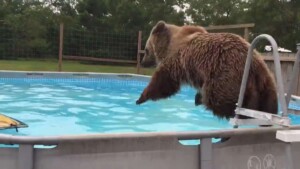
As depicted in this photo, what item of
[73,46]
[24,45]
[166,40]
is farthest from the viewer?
[73,46]

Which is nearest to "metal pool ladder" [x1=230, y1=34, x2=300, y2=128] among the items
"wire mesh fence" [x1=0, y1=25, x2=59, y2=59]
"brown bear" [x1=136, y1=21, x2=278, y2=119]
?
"brown bear" [x1=136, y1=21, x2=278, y2=119]

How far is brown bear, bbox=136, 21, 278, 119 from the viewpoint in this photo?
3.47 meters

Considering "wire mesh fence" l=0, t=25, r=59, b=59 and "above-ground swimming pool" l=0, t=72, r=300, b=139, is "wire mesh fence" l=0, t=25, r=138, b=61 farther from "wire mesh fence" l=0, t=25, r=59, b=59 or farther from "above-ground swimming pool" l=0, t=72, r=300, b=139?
"above-ground swimming pool" l=0, t=72, r=300, b=139

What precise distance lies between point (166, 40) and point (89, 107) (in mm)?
4218

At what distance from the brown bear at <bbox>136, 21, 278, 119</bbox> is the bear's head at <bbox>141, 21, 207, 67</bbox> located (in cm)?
1

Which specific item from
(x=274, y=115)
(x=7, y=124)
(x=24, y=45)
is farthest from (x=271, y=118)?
(x=24, y=45)

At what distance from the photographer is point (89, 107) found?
842cm

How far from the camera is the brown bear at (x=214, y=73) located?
347 cm

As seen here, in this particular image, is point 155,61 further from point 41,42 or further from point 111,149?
point 41,42

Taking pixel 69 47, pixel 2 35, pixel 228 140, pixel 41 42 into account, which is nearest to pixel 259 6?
pixel 69 47

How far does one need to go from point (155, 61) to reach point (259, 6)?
1690 cm

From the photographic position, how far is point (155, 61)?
16.4ft

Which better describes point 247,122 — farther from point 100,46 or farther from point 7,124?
point 100,46

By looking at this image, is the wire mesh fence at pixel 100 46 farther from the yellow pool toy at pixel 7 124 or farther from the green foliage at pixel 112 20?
the yellow pool toy at pixel 7 124
